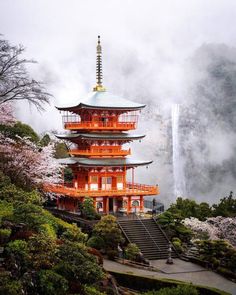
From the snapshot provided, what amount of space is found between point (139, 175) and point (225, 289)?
4752cm

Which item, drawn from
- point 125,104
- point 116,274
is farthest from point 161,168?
point 116,274

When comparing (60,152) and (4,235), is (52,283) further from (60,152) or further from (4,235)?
(60,152)

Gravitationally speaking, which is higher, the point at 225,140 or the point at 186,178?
the point at 225,140

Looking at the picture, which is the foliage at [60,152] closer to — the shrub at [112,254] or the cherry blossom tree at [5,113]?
the cherry blossom tree at [5,113]

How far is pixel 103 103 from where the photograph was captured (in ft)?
126

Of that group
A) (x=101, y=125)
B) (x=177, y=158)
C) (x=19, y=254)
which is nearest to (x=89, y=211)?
(x=101, y=125)

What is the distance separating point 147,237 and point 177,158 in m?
42.9

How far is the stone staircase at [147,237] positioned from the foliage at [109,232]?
4.82 feet

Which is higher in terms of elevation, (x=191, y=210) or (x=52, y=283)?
(x=191, y=210)

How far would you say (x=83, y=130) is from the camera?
128ft

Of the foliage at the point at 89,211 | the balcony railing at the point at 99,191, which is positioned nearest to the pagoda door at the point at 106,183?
the balcony railing at the point at 99,191

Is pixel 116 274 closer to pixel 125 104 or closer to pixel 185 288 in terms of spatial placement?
pixel 185 288

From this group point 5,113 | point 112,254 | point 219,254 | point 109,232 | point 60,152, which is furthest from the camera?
point 60,152

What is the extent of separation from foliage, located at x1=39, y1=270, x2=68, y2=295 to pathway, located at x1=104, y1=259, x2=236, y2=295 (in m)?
9.16
